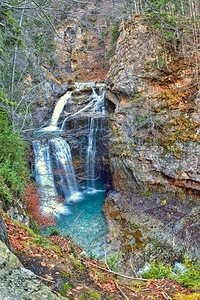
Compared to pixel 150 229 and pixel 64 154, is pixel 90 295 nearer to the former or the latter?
pixel 150 229

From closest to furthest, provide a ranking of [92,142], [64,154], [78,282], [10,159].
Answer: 1. [78,282]
2. [10,159]
3. [64,154]
4. [92,142]

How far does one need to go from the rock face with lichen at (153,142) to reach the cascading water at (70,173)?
3.28 ft

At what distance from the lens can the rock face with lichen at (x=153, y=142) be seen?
9.37 meters

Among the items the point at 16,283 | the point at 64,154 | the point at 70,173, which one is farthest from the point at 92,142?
the point at 16,283

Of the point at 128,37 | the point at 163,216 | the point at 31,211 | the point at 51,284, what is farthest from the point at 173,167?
the point at 51,284

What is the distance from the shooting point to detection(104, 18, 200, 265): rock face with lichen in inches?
369

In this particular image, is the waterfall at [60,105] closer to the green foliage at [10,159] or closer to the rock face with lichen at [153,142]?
the rock face with lichen at [153,142]

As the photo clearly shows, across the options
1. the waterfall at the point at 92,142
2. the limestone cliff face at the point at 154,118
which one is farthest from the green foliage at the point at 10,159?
the waterfall at the point at 92,142

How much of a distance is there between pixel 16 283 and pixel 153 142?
947cm

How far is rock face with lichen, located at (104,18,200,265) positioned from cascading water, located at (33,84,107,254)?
1.00 meters

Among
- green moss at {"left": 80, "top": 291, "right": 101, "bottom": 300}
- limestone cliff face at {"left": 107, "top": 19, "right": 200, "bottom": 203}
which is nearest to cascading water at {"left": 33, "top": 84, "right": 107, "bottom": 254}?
limestone cliff face at {"left": 107, "top": 19, "right": 200, "bottom": 203}

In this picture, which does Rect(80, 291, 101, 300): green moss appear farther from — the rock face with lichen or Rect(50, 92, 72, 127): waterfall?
Rect(50, 92, 72, 127): waterfall

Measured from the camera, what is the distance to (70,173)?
12492mm

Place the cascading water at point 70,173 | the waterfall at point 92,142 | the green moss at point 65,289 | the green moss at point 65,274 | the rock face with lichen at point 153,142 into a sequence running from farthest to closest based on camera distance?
the waterfall at point 92,142 → the cascading water at point 70,173 → the rock face with lichen at point 153,142 → the green moss at point 65,274 → the green moss at point 65,289
